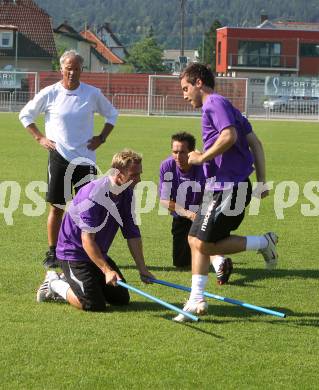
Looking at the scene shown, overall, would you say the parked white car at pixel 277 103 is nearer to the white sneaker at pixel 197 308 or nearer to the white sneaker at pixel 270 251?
the white sneaker at pixel 270 251

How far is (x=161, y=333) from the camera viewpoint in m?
6.48

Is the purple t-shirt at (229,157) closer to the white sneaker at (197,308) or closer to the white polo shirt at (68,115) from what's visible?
the white sneaker at (197,308)

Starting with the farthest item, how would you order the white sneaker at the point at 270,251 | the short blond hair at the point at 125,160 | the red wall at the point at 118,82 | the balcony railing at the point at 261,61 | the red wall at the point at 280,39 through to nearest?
the red wall at the point at 280,39, the balcony railing at the point at 261,61, the red wall at the point at 118,82, the white sneaker at the point at 270,251, the short blond hair at the point at 125,160

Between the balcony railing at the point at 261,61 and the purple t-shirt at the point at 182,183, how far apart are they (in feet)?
251

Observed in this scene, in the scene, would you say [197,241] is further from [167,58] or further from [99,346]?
[167,58]

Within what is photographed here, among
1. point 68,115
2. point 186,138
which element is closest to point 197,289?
point 186,138

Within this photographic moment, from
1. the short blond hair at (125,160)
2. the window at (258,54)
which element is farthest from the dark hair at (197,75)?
the window at (258,54)

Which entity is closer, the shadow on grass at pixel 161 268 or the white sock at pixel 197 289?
the white sock at pixel 197 289

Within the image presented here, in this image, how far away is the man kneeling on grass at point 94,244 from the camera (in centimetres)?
704

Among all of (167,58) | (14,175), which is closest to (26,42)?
(14,175)

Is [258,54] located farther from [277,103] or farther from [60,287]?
[60,287]

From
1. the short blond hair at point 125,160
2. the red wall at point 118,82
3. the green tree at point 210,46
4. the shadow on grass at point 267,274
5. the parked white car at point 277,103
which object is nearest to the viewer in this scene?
the short blond hair at point 125,160

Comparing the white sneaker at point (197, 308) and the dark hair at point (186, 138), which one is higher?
the dark hair at point (186, 138)

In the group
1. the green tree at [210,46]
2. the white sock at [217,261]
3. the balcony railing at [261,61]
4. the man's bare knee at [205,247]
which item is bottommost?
the white sock at [217,261]
